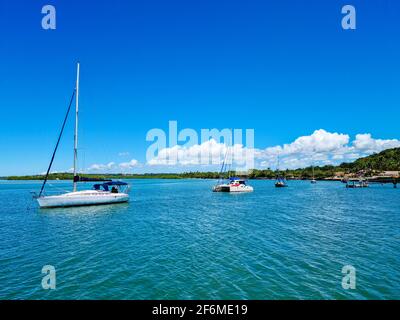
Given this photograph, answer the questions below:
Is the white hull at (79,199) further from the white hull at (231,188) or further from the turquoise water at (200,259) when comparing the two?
the white hull at (231,188)

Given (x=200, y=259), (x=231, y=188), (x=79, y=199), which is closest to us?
(x=200, y=259)

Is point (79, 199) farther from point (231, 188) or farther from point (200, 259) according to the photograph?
point (231, 188)

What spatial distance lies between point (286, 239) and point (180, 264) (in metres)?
11.6

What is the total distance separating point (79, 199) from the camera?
47.2 metres

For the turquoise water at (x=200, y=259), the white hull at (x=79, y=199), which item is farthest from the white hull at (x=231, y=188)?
the turquoise water at (x=200, y=259)

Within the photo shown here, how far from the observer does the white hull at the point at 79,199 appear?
45.7m

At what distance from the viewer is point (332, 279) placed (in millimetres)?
15258

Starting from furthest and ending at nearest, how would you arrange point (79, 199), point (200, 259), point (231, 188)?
point (231, 188), point (79, 199), point (200, 259)

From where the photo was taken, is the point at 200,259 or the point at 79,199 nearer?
the point at 200,259

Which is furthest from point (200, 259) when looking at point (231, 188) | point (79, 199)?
point (231, 188)

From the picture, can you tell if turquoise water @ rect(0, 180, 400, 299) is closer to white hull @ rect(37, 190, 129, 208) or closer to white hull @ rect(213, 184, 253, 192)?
white hull @ rect(37, 190, 129, 208)

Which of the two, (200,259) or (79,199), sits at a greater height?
(79,199)
